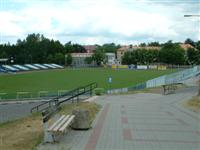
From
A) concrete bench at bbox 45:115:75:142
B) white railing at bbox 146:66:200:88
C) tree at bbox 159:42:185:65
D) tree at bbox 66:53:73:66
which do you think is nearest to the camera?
concrete bench at bbox 45:115:75:142

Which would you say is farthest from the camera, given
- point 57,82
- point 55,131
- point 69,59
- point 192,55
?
point 69,59

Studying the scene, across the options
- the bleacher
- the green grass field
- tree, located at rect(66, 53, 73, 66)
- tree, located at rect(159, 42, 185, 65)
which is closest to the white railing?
the green grass field

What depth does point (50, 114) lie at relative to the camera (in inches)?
396

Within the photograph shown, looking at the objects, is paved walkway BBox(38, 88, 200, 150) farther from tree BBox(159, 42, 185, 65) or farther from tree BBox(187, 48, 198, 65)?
tree BBox(159, 42, 185, 65)

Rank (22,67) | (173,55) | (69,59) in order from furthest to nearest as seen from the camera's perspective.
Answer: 1. (69,59)
2. (173,55)
3. (22,67)

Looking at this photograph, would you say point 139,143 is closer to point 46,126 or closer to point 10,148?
point 46,126

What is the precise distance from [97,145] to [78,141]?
669 mm

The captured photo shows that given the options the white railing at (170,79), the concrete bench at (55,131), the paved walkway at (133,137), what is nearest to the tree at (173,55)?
the white railing at (170,79)

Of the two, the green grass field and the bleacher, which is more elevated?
the bleacher

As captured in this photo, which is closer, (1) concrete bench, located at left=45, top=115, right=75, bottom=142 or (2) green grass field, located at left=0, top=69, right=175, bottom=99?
(1) concrete bench, located at left=45, top=115, right=75, bottom=142

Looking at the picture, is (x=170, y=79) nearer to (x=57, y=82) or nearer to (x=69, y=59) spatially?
(x=57, y=82)

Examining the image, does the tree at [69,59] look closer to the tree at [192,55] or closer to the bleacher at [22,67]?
the bleacher at [22,67]

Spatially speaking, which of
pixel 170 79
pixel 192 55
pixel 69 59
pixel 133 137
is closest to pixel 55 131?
pixel 133 137

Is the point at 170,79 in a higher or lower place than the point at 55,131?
lower
